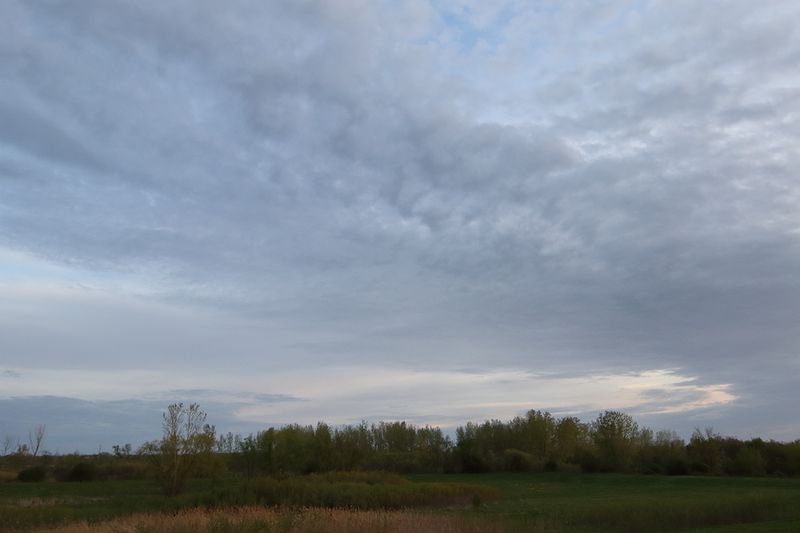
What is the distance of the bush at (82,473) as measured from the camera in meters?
73.9

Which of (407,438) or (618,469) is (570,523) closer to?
(618,469)

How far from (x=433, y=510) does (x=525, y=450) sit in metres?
61.1

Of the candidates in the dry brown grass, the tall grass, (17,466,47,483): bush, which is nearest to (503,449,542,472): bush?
the tall grass

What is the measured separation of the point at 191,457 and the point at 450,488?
18652 mm

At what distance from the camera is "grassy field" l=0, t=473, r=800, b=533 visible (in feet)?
63.6

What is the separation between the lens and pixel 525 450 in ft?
295

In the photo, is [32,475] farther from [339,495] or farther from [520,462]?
[520,462]

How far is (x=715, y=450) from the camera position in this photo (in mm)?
66938

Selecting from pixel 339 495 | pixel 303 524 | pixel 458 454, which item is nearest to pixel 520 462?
pixel 458 454

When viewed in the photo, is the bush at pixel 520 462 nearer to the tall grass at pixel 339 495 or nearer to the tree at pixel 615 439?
the tree at pixel 615 439

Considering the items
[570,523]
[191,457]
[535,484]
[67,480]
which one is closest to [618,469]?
[535,484]

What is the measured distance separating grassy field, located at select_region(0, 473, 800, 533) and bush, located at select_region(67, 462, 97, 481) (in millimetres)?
18293

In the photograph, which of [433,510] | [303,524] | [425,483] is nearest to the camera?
[303,524]

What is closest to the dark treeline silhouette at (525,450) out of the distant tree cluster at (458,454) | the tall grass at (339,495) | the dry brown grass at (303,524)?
the distant tree cluster at (458,454)
